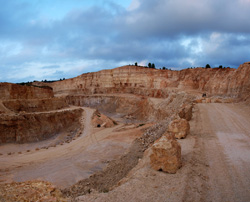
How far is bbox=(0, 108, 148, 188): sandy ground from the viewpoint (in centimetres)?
1117

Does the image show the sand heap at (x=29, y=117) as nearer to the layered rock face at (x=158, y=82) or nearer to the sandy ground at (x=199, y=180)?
the sandy ground at (x=199, y=180)

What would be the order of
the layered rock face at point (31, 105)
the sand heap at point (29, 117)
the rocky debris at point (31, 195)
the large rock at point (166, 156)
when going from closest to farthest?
the rocky debris at point (31, 195) < the large rock at point (166, 156) < the sand heap at point (29, 117) < the layered rock face at point (31, 105)

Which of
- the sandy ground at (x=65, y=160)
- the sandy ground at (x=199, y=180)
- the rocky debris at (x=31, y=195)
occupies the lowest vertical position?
the sandy ground at (x=65, y=160)

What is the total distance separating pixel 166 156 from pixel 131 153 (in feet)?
20.1

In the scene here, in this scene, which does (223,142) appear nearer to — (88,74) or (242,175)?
(242,175)

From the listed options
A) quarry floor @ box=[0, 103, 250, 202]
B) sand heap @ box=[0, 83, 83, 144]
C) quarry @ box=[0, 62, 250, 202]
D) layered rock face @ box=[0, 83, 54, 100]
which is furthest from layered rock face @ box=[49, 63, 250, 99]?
layered rock face @ box=[0, 83, 54, 100]

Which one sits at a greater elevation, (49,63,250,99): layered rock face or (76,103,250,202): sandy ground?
(49,63,250,99): layered rock face

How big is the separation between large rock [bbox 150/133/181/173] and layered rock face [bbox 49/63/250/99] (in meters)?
21.8

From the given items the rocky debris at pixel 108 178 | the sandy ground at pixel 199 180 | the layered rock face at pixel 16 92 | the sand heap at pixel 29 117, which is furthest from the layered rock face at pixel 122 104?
the sandy ground at pixel 199 180

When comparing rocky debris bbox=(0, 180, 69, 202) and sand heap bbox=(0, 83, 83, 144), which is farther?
sand heap bbox=(0, 83, 83, 144)


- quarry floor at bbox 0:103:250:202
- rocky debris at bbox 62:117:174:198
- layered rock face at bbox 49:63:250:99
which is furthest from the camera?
layered rock face at bbox 49:63:250:99

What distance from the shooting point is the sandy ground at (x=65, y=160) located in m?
11.2

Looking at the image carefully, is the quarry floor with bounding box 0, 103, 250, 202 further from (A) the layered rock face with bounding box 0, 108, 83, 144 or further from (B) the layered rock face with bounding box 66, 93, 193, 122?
(B) the layered rock face with bounding box 66, 93, 193, 122

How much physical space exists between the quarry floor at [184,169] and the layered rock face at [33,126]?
522 cm
